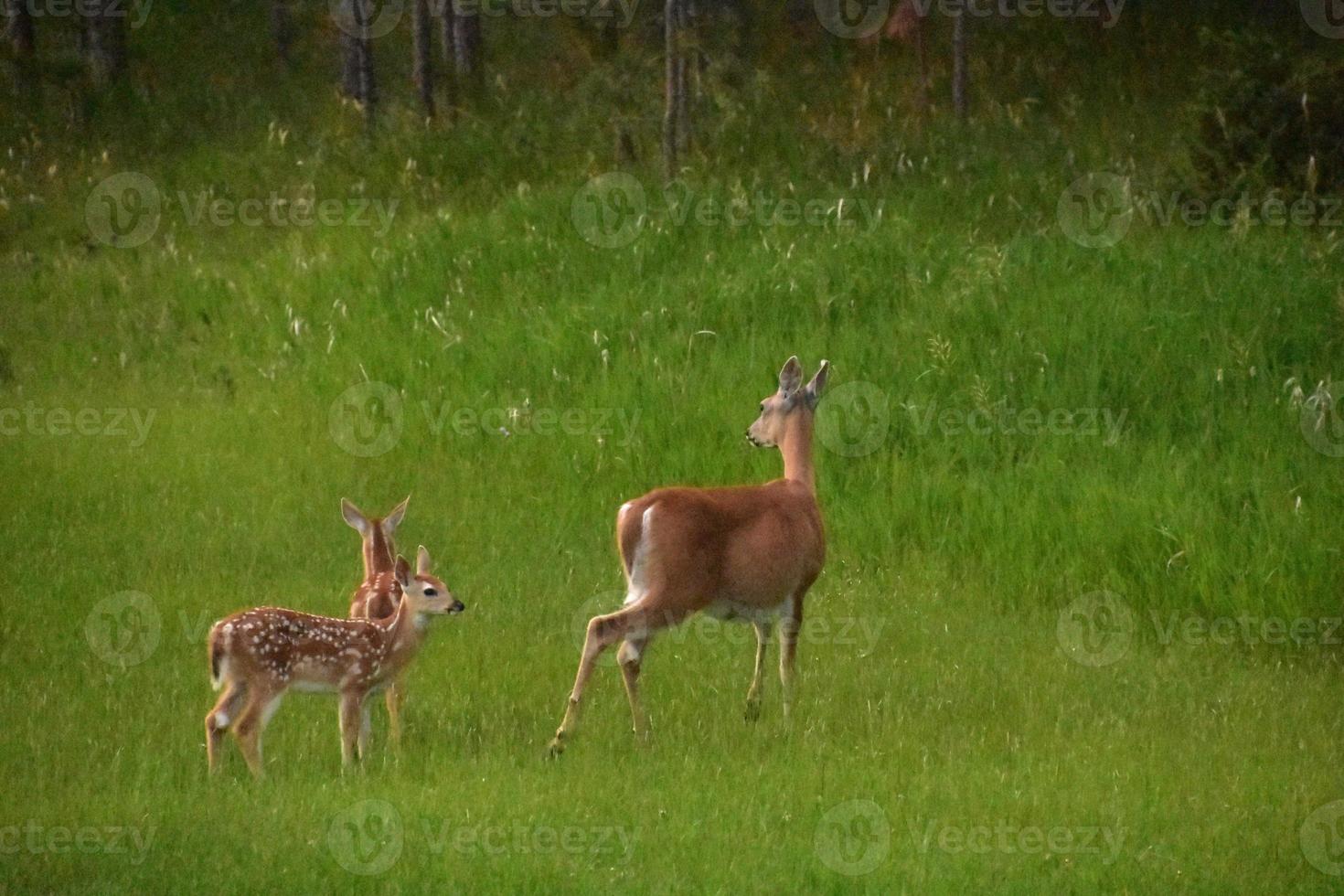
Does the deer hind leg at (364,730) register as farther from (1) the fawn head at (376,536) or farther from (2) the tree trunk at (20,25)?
(2) the tree trunk at (20,25)

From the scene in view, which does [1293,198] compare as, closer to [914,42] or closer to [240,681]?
[914,42]

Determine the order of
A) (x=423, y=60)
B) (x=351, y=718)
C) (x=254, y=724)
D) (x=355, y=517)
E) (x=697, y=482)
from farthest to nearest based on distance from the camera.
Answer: (x=423, y=60) → (x=697, y=482) → (x=355, y=517) → (x=351, y=718) → (x=254, y=724)

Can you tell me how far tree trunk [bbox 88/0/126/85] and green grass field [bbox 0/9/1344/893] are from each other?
3.84 metres

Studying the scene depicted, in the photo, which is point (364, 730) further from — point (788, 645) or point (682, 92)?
point (682, 92)

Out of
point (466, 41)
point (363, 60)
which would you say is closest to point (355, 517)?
point (363, 60)

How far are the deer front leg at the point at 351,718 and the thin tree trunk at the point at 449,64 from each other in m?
15.0

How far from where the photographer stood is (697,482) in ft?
46.4

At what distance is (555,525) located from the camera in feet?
44.7

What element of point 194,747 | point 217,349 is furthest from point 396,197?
point 194,747

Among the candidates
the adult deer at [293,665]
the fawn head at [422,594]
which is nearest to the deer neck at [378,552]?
the fawn head at [422,594]

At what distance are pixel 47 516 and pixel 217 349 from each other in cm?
491

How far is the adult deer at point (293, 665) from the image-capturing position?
8.56 meters

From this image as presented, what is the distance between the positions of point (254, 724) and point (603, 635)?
5.68 feet

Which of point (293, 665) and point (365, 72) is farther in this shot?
point (365, 72)
